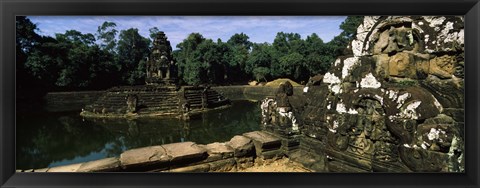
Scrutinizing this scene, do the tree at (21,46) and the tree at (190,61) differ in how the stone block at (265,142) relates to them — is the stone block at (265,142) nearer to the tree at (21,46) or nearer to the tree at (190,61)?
the tree at (21,46)

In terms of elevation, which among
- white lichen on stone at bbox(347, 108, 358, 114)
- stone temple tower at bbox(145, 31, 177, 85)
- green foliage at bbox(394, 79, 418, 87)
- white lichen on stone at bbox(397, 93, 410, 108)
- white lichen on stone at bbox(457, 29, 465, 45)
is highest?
stone temple tower at bbox(145, 31, 177, 85)

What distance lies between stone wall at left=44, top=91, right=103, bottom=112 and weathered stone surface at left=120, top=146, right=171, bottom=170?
16.2 m

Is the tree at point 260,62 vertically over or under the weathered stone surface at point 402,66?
over

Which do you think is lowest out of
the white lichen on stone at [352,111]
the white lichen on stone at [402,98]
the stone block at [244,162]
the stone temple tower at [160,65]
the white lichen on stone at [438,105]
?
the stone block at [244,162]

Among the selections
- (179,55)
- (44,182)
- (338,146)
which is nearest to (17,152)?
(44,182)

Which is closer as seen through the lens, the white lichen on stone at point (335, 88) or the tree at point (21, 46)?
the tree at point (21, 46)

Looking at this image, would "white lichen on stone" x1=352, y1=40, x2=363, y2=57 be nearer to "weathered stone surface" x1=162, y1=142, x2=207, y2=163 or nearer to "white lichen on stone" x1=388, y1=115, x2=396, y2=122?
"white lichen on stone" x1=388, y1=115, x2=396, y2=122

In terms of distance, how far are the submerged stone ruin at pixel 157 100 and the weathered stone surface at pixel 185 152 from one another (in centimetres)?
881

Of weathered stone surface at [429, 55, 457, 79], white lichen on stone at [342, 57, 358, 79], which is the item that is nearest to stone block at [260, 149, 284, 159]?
white lichen on stone at [342, 57, 358, 79]

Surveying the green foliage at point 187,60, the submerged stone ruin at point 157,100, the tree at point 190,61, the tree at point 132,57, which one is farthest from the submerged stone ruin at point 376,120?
the tree at point 190,61

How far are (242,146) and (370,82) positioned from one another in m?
1.37

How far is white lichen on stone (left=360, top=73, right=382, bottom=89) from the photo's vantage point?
84.1 inches

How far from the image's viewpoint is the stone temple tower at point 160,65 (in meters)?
16.1
